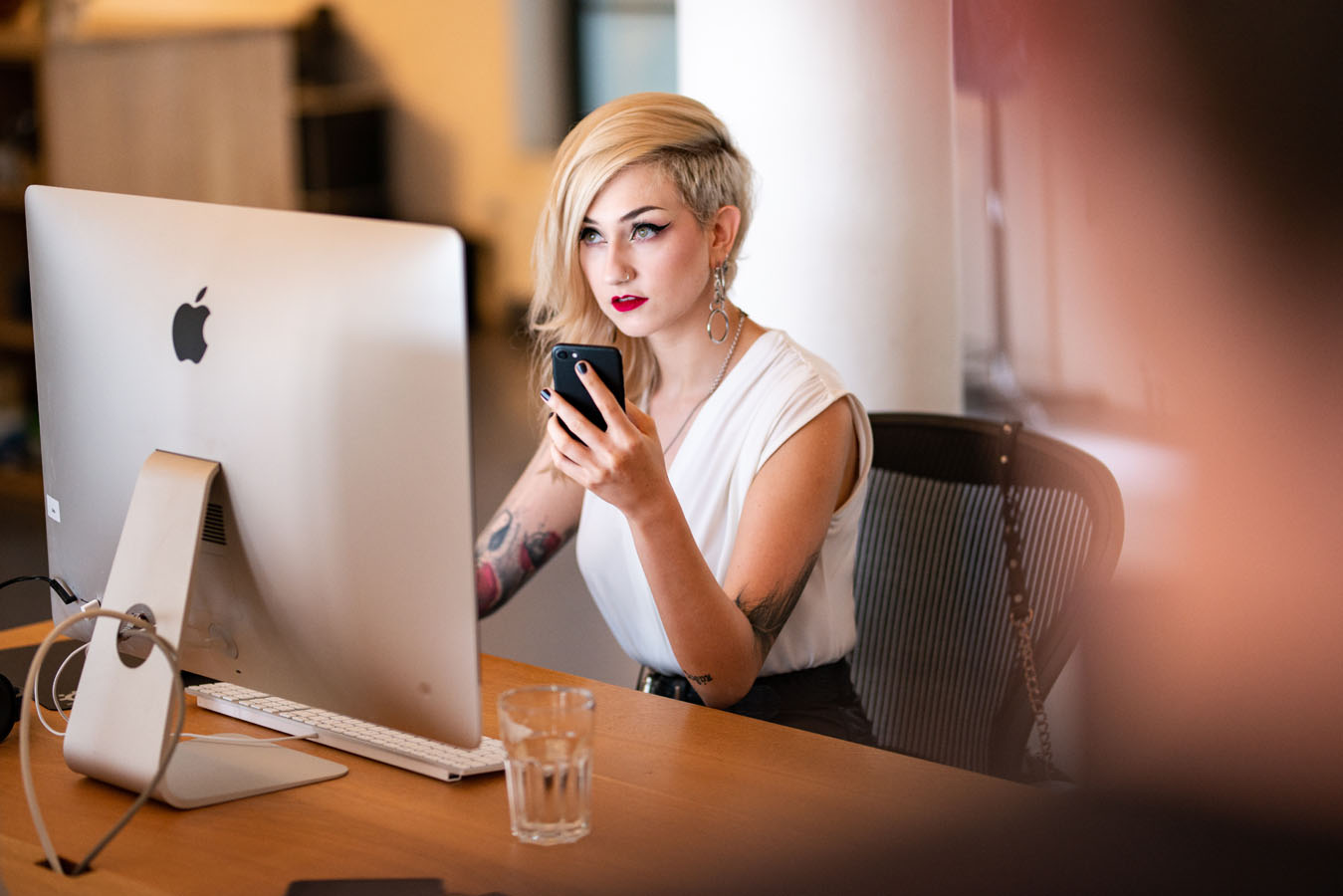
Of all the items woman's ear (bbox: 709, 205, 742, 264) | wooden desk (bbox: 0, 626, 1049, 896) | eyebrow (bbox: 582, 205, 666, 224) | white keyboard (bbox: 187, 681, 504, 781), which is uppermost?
eyebrow (bbox: 582, 205, 666, 224)

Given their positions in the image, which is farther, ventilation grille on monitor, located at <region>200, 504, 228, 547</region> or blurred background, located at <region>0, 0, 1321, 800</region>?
blurred background, located at <region>0, 0, 1321, 800</region>

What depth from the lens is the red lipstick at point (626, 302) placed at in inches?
62.5

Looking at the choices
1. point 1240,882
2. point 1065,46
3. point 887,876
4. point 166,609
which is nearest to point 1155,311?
point 1065,46

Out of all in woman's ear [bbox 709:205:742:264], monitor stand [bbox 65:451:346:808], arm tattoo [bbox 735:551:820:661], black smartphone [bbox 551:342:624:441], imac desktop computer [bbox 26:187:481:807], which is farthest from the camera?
woman's ear [bbox 709:205:742:264]

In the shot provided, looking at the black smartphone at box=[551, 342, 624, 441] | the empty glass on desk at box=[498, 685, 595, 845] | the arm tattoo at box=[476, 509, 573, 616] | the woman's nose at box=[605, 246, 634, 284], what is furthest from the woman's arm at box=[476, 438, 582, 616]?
the empty glass on desk at box=[498, 685, 595, 845]

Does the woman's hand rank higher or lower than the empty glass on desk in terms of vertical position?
higher

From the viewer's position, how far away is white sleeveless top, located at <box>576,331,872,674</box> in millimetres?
1545

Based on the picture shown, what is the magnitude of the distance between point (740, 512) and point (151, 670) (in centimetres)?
74

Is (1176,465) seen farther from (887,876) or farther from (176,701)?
(176,701)

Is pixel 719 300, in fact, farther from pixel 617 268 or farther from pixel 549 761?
pixel 549 761

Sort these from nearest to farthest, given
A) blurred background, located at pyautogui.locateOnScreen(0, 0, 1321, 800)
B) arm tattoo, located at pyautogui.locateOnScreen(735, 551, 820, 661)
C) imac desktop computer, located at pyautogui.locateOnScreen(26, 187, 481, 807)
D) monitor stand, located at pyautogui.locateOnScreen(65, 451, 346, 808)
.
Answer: imac desktop computer, located at pyautogui.locateOnScreen(26, 187, 481, 807) < monitor stand, located at pyautogui.locateOnScreen(65, 451, 346, 808) < arm tattoo, located at pyautogui.locateOnScreen(735, 551, 820, 661) < blurred background, located at pyautogui.locateOnScreen(0, 0, 1321, 800)

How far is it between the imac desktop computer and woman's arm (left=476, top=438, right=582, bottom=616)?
571 millimetres

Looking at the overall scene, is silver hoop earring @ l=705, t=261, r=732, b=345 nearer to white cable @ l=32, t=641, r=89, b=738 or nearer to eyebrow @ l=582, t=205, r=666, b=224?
eyebrow @ l=582, t=205, r=666, b=224

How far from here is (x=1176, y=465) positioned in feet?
6.65
